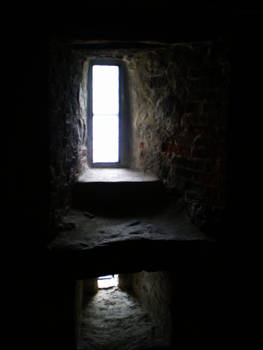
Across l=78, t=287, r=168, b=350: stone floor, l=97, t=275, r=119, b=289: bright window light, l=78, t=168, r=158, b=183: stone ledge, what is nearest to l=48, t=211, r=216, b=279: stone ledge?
l=78, t=168, r=158, b=183: stone ledge

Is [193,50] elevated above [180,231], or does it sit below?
above

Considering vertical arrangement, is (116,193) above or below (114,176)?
below

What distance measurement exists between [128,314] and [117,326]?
21cm

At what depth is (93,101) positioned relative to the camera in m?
3.33

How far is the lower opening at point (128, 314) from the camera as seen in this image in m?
2.65

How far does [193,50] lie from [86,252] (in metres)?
1.57

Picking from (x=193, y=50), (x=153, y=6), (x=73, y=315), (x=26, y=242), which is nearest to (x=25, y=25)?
(x=153, y=6)

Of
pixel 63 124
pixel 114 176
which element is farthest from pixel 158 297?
pixel 63 124

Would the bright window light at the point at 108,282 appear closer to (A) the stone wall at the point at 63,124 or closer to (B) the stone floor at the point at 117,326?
(B) the stone floor at the point at 117,326

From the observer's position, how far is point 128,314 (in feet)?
10.4

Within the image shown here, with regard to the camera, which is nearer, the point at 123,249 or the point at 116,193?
the point at 123,249

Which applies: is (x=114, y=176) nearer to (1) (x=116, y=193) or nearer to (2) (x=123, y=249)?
(1) (x=116, y=193)

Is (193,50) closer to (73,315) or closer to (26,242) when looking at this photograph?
(26,242)

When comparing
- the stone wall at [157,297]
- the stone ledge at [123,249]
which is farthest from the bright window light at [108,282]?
the stone ledge at [123,249]
